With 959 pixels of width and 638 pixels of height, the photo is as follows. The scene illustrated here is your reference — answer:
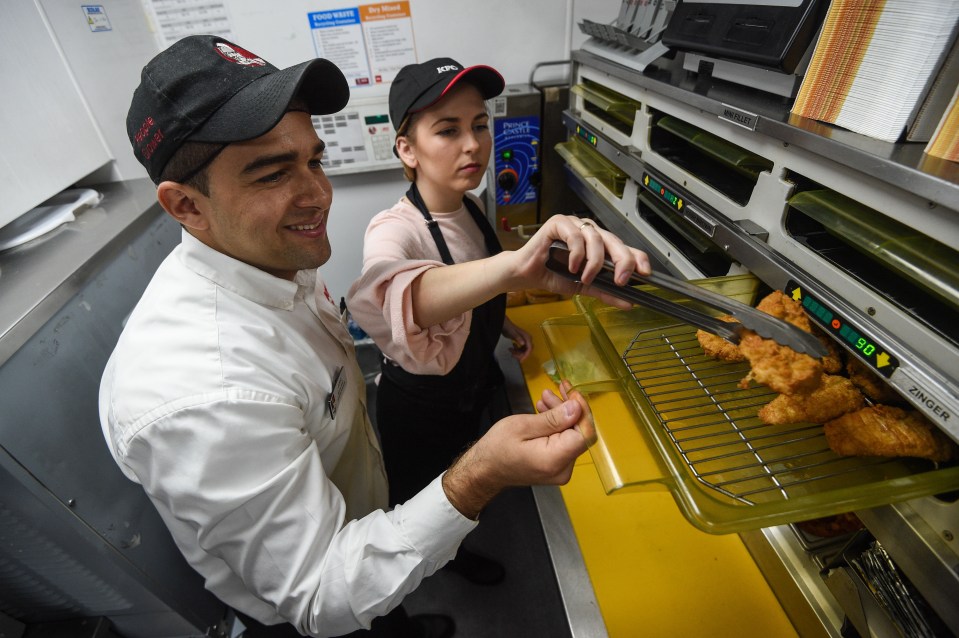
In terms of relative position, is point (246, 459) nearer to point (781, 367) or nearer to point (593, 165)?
point (781, 367)

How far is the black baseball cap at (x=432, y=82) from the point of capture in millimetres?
1255

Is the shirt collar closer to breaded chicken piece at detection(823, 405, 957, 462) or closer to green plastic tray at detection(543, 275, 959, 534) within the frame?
green plastic tray at detection(543, 275, 959, 534)

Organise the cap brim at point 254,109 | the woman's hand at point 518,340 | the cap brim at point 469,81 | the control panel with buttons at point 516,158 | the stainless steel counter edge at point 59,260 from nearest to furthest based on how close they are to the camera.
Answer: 1. the cap brim at point 254,109
2. the stainless steel counter edge at point 59,260
3. the cap brim at point 469,81
4. the woman's hand at point 518,340
5. the control panel with buttons at point 516,158

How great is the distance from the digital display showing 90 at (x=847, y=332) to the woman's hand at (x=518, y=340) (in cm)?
101

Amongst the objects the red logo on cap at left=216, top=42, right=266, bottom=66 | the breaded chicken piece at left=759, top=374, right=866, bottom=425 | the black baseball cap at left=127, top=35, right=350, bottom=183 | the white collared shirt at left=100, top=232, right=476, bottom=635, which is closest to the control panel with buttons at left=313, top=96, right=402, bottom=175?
the red logo on cap at left=216, top=42, right=266, bottom=66

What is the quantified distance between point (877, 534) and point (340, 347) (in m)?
1.14

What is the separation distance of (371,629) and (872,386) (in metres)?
1.40

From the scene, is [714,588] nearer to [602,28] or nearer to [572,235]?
[572,235]

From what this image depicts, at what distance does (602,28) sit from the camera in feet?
4.97

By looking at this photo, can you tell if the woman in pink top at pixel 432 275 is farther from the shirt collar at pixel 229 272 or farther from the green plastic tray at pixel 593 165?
the green plastic tray at pixel 593 165

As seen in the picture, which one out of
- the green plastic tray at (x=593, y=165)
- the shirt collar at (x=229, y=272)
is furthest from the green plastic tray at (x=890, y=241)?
the shirt collar at (x=229, y=272)

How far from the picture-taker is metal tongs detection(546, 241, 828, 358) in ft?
2.10

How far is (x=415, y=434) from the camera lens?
5.19 feet

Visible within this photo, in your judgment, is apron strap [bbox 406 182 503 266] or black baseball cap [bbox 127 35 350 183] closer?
black baseball cap [bbox 127 35 350 183]
